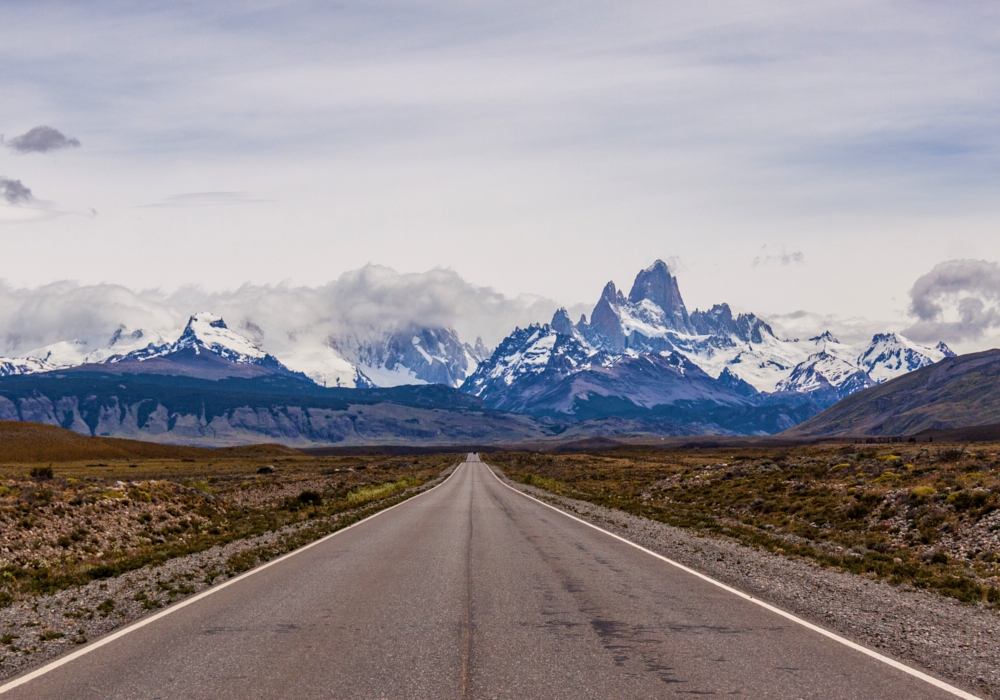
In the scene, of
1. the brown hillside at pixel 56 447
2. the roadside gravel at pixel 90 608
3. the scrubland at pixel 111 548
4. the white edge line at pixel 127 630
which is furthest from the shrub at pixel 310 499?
the brown hillside at pixel 56 447

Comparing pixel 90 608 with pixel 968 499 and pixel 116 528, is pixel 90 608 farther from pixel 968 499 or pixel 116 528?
pixel 968 499

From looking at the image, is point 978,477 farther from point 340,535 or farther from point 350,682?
point 350,682

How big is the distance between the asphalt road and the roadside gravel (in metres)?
0.78

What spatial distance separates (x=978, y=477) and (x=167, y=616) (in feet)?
105

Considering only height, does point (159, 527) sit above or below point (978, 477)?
below

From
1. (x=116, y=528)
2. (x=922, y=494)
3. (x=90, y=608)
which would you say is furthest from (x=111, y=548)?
(x=922, y=494)

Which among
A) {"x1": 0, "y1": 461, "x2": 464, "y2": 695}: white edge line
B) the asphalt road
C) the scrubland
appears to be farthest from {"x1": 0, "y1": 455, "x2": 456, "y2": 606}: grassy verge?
the asphalt road

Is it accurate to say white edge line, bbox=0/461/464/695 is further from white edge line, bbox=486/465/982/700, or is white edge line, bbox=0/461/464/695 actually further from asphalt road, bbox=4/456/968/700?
white edge line, bbox=486/465/982/700

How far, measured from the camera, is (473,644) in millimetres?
12875

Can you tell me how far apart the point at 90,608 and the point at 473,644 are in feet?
26.7

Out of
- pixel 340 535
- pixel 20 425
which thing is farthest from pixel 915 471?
pixel 20 425

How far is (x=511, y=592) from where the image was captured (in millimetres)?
17703

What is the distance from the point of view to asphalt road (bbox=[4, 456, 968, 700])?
1052 centimetres

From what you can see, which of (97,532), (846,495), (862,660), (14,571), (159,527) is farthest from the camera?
(846,495)
